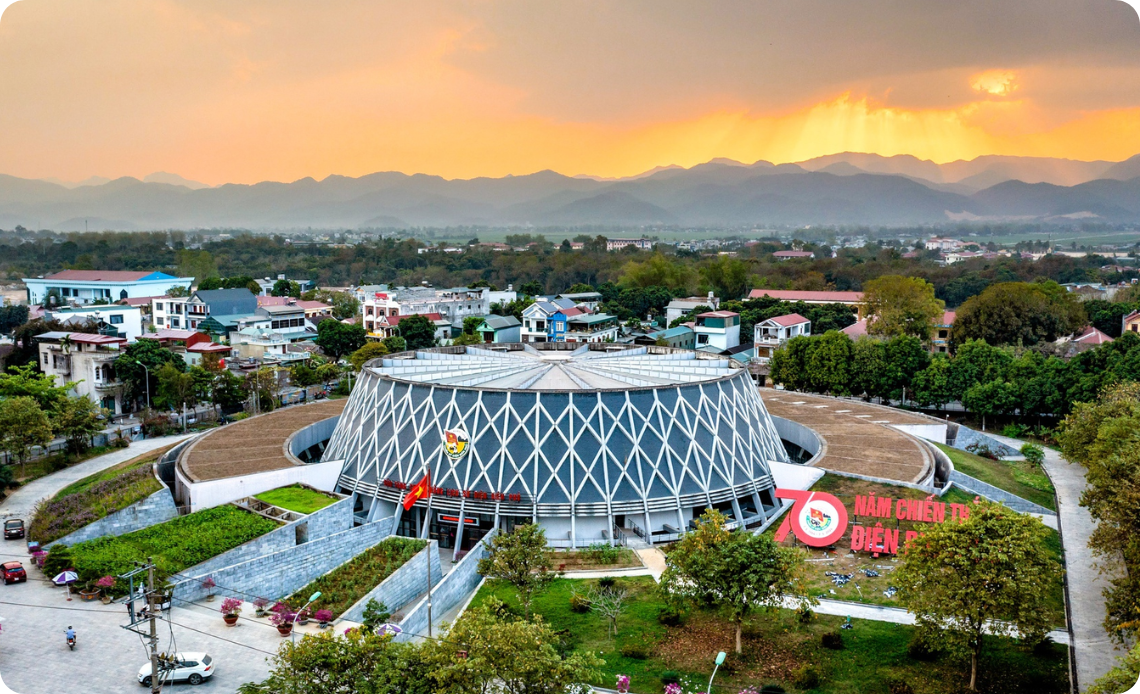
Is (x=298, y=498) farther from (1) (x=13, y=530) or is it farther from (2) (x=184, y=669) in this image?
(1) (x=13, y=530)

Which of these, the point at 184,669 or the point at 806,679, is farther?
the point at 184,669

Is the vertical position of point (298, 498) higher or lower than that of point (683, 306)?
lower

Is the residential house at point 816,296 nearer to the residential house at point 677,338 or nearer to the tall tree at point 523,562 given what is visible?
the residential house at point 677,338

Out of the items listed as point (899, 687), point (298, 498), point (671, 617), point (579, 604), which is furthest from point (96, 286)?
point (899, 687)

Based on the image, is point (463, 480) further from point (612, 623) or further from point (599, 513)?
point (612, 623)

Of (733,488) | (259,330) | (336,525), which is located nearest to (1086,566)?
(733,488)

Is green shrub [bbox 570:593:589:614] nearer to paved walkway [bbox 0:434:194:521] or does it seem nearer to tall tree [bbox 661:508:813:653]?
tall tree [bbox 661:508:813:653]

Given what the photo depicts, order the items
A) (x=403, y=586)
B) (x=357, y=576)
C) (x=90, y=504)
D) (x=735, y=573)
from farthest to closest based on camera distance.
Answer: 1. (x=90, y=504)
2. (x=357, y=576)
3. (x=403, y=586)
4. (x=735, y=573)
